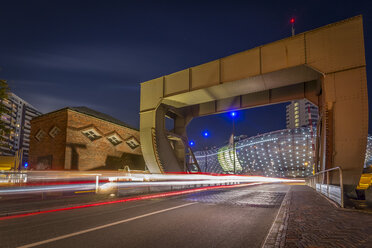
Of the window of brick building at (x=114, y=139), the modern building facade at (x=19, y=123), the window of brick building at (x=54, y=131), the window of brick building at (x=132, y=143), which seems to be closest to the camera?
the window of brick building at (x=54, y=131)

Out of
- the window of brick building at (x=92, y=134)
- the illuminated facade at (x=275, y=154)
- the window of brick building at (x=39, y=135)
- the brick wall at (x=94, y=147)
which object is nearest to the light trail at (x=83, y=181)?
the brick wall at (x=94, y=147)

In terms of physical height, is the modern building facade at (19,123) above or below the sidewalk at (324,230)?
above

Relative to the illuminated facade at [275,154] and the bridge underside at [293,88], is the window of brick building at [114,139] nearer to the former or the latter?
the bridge underside at [293,88]

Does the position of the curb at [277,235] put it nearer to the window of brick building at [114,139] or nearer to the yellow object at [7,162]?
the window of brick building at [114,139]

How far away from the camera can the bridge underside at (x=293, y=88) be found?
43.9 feet

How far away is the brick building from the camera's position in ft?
77.3

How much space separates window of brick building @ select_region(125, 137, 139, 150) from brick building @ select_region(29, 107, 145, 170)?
1714mm

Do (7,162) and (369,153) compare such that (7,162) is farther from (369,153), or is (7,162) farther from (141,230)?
(369,153)

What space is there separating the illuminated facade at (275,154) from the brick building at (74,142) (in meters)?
76.4

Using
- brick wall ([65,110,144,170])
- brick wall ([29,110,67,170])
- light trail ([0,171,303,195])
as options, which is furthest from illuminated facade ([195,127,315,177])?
light trail ([0,171,303,195])

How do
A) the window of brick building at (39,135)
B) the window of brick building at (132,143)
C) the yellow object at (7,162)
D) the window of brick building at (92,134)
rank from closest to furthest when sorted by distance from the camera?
the window of brick building at (92,134)
the window of brick building at (39,135)
the yellow object at (7,162)
the window of brick building at (132,143)

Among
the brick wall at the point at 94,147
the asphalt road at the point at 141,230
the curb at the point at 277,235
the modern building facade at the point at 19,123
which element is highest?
the modern building facade at the point at 19,123

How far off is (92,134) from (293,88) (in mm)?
19376

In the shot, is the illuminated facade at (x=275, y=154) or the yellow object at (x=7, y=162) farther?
the illuminated facade at (x=275, y=154)
